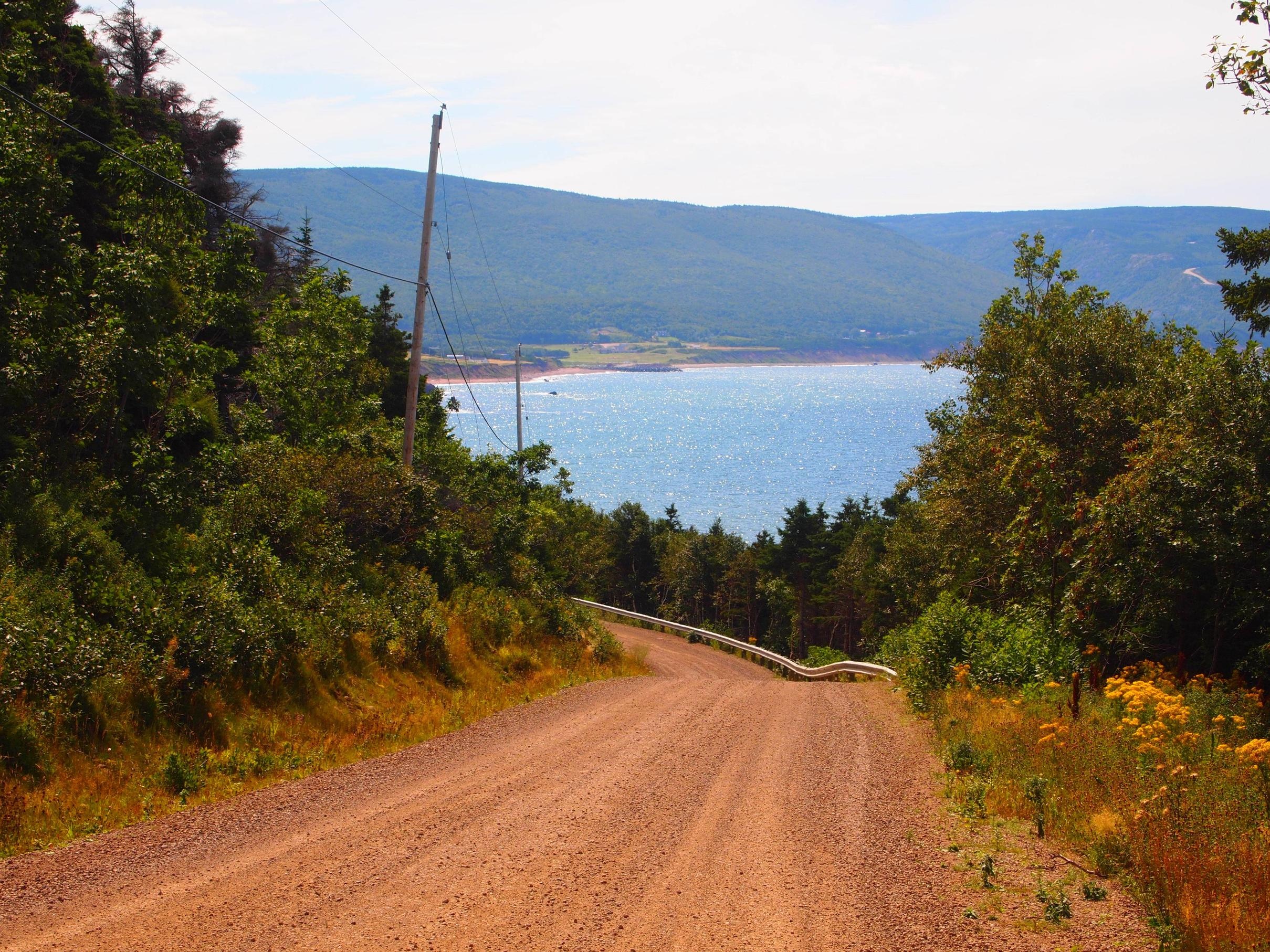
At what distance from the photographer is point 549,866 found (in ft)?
24.0

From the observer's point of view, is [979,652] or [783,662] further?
[783,662]

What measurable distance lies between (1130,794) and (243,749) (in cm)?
945

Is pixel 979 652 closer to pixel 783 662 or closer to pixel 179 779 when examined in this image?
pixel 179 779

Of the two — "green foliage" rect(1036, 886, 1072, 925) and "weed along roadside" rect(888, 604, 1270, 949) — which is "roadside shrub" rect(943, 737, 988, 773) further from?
"green foliage" rect(1036, 886, 1072, 925)

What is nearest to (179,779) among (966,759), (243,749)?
(243,749)

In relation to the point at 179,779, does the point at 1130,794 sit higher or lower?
higher

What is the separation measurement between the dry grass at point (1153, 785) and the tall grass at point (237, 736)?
756cm

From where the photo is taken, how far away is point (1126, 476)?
632 inches

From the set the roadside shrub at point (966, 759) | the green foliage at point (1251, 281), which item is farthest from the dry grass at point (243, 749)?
the green foliage at point (1251, 281)

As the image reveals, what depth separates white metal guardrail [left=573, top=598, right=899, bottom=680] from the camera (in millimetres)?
24641

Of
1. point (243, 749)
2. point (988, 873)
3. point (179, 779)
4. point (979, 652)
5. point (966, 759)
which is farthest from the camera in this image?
point (979, 652)

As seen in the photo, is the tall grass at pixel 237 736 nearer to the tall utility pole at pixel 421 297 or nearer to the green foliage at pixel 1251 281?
the tall utility pole at pixel 421 297

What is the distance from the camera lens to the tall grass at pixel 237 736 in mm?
8328

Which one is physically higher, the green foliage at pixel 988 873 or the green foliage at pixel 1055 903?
the green foliage at pixel 1055 903
